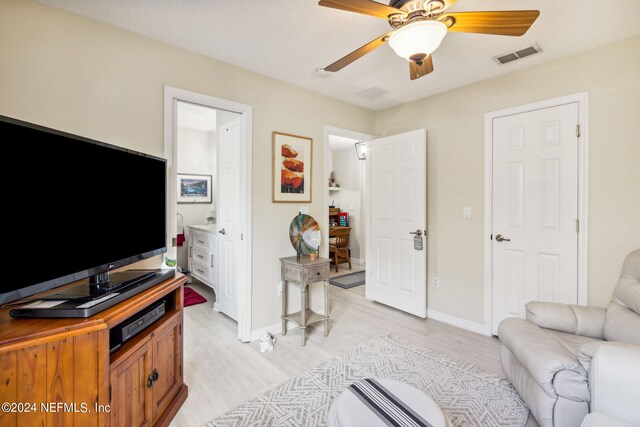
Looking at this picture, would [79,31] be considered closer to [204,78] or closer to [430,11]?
[204,78]

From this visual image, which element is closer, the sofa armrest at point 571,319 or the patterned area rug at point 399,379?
the patterned area rug at point 399,379

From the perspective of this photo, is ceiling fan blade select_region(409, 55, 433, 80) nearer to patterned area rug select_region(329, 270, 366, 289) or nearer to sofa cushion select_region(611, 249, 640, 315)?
sofa cushion select_region(611, 249, 640, 315)

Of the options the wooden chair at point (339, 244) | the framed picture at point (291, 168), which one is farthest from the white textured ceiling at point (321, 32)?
the wooden chair at point (339, 244)

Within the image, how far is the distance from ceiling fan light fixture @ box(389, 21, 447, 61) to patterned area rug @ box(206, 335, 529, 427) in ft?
7.08

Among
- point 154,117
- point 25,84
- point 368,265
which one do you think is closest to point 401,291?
point 368,265

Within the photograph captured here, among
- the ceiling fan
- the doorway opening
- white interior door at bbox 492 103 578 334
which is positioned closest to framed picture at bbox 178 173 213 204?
the doorway opening

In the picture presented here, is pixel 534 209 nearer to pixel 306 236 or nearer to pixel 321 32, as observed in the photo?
pixel 306 236

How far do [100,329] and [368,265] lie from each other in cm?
322

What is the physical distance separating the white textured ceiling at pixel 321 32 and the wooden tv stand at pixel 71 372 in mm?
1825

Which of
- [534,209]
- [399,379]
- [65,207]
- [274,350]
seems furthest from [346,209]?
[65,207]

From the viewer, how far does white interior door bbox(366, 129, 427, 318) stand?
334 centimetres

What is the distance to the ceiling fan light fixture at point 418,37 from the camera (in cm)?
146

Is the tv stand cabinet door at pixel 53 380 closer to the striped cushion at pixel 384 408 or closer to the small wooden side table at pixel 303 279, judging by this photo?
the striped cushion at pixel 384 408

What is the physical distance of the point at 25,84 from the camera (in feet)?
5.64
